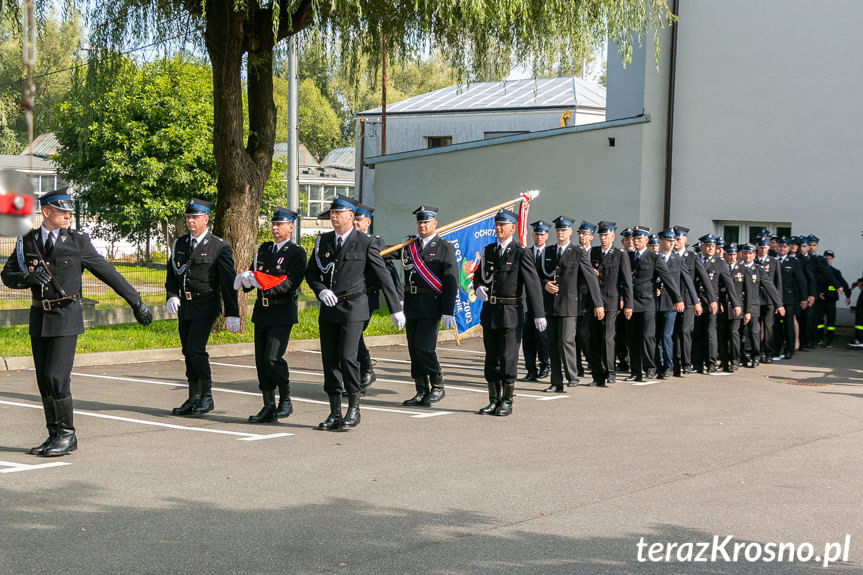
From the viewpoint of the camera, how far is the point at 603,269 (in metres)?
13.2

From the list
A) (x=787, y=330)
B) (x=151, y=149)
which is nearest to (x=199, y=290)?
(x=787, y=330)

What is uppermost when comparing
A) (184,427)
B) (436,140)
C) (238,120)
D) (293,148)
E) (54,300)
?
(436,140)

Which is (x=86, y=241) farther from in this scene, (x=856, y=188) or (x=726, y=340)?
(x=856, y=188)

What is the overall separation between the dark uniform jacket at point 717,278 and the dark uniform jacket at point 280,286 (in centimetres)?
707

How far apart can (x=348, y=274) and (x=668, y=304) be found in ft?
19.5

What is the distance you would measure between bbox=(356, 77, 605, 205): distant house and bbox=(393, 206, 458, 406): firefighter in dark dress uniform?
26.1 metres

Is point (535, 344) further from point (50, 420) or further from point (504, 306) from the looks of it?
point (50, 420)

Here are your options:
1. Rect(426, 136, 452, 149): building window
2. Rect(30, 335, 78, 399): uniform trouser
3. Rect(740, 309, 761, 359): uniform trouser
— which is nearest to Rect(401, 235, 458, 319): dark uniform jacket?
Rect(30, 335, 78, 399): uniform trouser

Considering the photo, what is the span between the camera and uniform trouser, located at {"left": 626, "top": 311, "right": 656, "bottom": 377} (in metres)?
13.2

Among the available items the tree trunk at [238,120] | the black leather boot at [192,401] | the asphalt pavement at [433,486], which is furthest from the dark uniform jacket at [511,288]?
the tree trunk at [238,120]

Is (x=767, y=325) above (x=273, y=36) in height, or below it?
below

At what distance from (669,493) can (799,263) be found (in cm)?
1218

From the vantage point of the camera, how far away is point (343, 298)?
9125 mm

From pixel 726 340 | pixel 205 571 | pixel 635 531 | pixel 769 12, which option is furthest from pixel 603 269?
pixel 769 12
